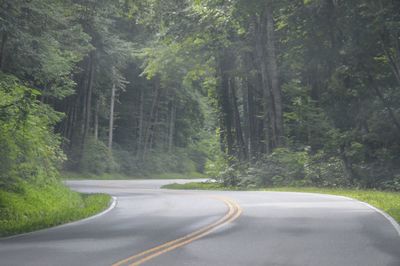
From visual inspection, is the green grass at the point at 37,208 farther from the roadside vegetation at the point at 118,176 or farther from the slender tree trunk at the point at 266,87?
the roadside vegetation at the point at 118,176

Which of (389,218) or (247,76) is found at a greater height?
(247,76)

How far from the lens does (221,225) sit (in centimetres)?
1318

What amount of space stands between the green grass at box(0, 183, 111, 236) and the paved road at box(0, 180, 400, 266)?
2.20 feet

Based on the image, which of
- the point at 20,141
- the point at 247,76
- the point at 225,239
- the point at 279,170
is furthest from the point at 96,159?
the point at 225,239

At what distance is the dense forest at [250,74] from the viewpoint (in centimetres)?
1917

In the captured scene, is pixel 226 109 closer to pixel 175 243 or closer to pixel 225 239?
pixel 225 239

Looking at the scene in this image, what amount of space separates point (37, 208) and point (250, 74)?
20.8m

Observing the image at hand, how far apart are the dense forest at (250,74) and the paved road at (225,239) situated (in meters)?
4.55

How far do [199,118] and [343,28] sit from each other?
39.7 meters

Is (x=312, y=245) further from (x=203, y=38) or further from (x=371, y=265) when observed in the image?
(x=203, y=38)

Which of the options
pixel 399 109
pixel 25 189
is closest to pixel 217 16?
pixel 399 109

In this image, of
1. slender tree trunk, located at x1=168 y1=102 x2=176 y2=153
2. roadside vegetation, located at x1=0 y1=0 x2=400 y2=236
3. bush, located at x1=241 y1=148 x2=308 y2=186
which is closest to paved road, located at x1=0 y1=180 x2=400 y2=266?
roadside vegetation, located at x1=0 y1=0 x2=400 y2=236

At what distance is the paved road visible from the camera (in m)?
9.05

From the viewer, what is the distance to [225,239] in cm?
1100
